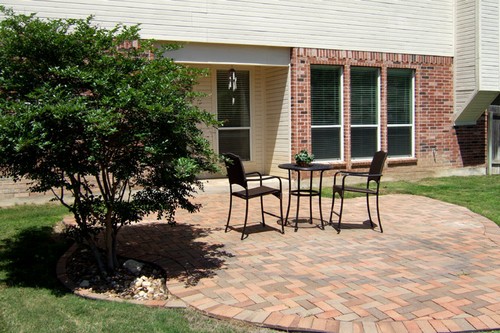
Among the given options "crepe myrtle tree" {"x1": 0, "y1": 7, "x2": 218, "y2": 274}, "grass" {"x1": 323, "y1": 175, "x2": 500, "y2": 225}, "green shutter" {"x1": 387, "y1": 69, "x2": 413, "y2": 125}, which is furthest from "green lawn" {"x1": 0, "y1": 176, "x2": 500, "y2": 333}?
"green shutter" {"x1": 387, "y1": 69, "x2": 413, "y2": 125}

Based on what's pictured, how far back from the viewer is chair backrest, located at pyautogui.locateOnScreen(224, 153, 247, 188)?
20.2ft

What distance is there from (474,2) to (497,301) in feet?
33.9

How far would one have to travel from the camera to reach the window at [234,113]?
1141 centimetres

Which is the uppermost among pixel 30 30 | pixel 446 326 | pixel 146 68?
pixel 30 30

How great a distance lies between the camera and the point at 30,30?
446 centimetres

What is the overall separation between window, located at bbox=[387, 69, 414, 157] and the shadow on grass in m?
8.58

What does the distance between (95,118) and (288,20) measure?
25.2 ft

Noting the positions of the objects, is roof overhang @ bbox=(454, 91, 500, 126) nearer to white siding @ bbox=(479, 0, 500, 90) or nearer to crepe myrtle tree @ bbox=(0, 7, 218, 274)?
white siding @ bbox=(479, 0, 500, 90)

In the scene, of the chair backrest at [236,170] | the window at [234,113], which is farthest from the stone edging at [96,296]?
the window at [234,113]

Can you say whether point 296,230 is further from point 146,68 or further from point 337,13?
point 337,13

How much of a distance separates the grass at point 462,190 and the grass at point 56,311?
5.43 m

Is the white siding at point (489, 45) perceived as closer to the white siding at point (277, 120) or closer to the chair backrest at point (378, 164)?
the white siding at point (277, 120)

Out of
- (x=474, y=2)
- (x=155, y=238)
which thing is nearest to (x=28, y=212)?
(x=155, y=238)

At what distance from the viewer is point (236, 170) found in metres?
6.34
